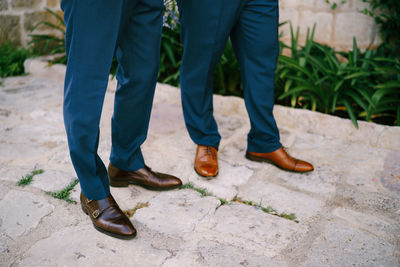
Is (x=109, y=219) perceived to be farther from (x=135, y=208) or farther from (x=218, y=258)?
(x=218, y=258)

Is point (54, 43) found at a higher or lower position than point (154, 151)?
higher

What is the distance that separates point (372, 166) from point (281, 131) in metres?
0.63

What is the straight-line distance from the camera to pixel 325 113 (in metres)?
2.64

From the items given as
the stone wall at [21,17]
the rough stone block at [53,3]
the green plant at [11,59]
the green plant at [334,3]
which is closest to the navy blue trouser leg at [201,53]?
the green plant at [334,3]

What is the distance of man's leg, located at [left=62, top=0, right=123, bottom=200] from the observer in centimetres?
123

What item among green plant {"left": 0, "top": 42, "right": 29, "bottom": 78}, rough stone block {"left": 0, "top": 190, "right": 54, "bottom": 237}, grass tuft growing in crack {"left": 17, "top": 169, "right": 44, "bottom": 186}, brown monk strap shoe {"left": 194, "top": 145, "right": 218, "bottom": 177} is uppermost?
green plant {"left": 0, "top": 42, "right": 29, "bottom": 78}

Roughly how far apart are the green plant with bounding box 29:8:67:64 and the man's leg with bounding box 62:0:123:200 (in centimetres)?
245

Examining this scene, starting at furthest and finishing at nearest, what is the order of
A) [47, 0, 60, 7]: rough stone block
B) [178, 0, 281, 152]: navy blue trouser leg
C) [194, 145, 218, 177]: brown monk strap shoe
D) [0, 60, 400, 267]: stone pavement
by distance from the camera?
[47, 0, 60, 7]: rough stone block → [194, 145, 218, 177]: brown monk strap shoe → [178, 0, 281, 152]: navy blue trouser leg → [0, 60, 400, 267]: stone pavement

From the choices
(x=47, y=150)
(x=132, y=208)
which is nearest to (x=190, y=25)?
(x=132, y=208)

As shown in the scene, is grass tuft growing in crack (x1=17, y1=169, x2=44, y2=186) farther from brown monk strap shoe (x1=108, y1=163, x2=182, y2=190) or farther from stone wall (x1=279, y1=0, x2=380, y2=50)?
stone wall (x1=279, y1=0, x2=380, y2=50)

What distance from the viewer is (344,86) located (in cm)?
258

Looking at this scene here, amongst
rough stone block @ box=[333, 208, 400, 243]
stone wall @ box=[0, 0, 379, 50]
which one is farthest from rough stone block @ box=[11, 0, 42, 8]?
rough stone block @ box=[333, 208, 400, 243]

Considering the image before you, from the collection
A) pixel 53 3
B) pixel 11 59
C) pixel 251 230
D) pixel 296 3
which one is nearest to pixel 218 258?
pixel 251 230

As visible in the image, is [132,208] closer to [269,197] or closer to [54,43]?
[269,197]
